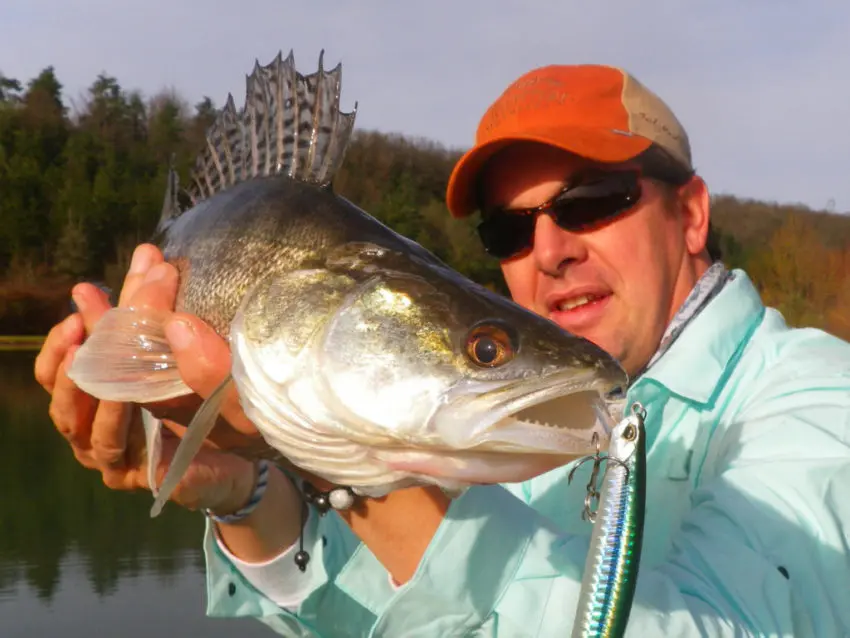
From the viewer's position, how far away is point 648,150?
2744 millimetres

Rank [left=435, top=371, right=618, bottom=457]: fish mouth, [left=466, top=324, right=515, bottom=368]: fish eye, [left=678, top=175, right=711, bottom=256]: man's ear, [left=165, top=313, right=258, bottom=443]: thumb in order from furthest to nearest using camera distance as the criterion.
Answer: [left=678, top=175, right=711, bottom=256]: man's ear → [left=165, top=313, right=258, bottom=443]: thumb → [left=466, top=324, right=515, bottom=368]: fish eye → [left=435, top=371, right=618, bottom=457]: fish mouth

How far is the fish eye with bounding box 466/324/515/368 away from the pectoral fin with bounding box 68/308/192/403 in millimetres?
728

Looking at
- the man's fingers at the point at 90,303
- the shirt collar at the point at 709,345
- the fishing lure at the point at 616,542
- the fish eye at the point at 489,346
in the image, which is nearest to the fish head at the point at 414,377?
the fish eye at the point at 489,346

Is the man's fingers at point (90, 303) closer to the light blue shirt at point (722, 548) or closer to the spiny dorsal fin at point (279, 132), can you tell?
the spiny dorsal fin at point (279, 132)

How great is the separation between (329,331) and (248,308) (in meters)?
0.23

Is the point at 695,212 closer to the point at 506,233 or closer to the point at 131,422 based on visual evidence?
the point at 506,233

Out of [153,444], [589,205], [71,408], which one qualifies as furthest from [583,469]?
[71,408]

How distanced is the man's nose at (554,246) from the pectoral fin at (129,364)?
1.27m

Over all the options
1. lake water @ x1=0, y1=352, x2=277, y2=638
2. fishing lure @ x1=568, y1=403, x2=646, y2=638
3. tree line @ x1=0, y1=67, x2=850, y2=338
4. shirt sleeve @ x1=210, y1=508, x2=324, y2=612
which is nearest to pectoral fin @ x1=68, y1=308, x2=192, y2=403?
shirt sleeve @ x1=210, y1=508, x2=324, y2=612

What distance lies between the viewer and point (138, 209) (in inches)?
1526

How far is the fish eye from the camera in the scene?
1.48m

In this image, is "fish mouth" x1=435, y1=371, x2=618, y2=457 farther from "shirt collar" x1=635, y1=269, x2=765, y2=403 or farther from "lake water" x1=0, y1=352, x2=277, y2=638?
"lake water" x1=0, y1=352, x2=277, y2=638

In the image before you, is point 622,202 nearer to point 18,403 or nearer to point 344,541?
point 344,541

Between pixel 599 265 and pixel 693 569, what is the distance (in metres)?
1.28
